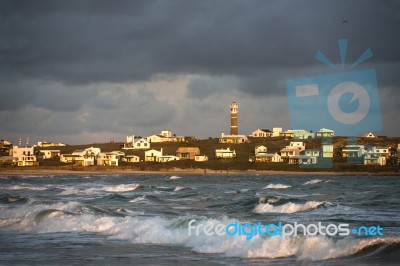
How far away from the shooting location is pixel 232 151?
130500 mm

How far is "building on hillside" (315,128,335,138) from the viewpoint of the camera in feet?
465

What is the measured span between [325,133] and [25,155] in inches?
2619

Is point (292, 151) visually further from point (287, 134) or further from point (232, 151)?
point (287, 134)

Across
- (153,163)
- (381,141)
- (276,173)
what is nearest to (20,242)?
(276,173)

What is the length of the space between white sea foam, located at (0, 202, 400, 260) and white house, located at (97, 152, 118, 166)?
94.7 m

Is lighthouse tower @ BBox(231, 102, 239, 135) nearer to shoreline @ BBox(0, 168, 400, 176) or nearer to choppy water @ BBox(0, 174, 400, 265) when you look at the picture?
shoreline @ BBox(0, 168, 400, 176)

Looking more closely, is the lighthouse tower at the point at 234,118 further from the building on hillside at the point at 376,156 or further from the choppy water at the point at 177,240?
the choppy water at the point at 177,240

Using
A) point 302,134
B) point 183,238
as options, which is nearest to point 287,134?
point 302,134

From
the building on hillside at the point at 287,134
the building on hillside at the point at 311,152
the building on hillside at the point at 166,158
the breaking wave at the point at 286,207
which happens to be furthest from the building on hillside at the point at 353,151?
the breaking wave at the point at 286,207

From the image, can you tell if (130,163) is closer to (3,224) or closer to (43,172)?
(43,172)

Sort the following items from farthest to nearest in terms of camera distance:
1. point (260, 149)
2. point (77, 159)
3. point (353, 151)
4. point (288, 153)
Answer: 1. point (260, 149)
2. point (77, 159)
3. point (288, 153)
4. point (353, 151)

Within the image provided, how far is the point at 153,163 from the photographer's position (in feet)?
400

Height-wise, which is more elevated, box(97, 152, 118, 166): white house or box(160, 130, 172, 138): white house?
box(160, 130, 172, 138): white house

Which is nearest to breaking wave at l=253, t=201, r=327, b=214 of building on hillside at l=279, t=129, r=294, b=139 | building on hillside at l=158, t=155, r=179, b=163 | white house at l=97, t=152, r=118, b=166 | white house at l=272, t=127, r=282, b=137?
building on hillside at l=158, t=155, r=179, b=163
